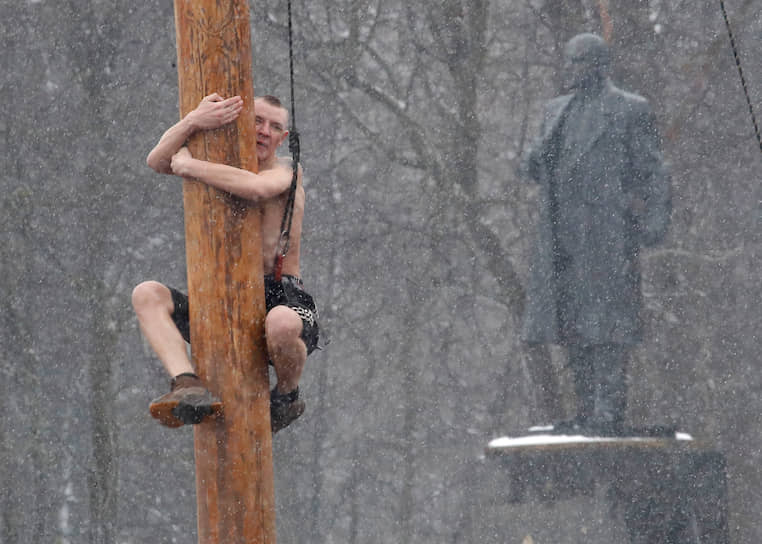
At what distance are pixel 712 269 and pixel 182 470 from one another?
6.62 metres

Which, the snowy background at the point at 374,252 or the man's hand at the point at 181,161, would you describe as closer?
the man's hand at the point at 181,161

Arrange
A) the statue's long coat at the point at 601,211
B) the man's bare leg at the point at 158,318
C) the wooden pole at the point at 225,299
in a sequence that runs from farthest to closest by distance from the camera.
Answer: the statue's long coat at the point at 601,211 < the man's bare leg at the point at 158,318 < the wooden pole at the point at 225,299

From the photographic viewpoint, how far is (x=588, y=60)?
1234 centimetres

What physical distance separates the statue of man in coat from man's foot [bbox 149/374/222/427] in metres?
7.90

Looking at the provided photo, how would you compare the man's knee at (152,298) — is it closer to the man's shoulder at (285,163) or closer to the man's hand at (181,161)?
the man's hand at (181,161)

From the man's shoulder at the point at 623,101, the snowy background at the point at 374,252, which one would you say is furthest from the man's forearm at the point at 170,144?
the snowy background at the point at 374,252

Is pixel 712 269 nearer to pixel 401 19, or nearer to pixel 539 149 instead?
pixel 401 19

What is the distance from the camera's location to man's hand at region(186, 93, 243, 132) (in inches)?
189

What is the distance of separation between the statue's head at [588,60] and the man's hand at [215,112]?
305 inches

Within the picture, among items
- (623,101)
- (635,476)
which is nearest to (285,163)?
(623,101)

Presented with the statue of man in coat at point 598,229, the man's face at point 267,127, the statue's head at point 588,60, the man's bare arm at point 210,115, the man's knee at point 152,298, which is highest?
the statue's head at point 588,60

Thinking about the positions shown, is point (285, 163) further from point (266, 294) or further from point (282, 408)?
point (282, 408)

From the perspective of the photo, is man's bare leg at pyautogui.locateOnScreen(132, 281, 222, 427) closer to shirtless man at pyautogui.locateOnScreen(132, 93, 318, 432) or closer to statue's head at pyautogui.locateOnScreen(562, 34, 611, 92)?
shirtless man at pyautogui.locateOnScreen(132, 93, 318, 432)

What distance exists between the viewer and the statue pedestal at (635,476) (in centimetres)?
1252
